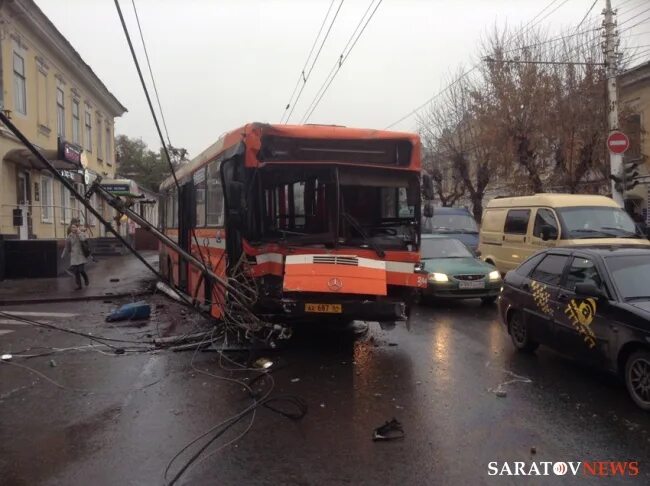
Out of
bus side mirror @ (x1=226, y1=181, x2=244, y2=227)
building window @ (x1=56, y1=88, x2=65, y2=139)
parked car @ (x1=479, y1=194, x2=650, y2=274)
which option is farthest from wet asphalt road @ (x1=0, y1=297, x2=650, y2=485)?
building window @ (x1=56, y1=88, x2=65, y2=139)

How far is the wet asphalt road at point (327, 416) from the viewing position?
405 centimetres

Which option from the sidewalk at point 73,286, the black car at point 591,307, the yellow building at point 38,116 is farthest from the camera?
the yellow building at point 38,116

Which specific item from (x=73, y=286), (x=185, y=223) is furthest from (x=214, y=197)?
(x=73, y=286)

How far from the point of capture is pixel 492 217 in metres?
14.2

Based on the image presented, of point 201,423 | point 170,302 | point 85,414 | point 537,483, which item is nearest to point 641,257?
point 537,483

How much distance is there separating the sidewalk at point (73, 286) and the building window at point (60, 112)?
723cm

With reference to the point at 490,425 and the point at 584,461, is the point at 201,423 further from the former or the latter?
the point at 584,461

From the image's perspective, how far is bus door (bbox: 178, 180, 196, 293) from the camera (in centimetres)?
1078

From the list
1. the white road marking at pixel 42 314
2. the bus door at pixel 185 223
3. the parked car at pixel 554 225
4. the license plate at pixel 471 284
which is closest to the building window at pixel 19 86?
the white road marking at pixel 42 314

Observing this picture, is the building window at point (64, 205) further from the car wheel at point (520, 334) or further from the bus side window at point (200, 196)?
the car wheel at point (520, 334)

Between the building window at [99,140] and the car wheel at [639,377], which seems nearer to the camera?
the car wheel at [639,377]

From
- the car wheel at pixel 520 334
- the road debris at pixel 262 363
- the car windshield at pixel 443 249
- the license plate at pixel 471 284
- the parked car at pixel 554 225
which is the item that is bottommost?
the road debris at pixel 262 363

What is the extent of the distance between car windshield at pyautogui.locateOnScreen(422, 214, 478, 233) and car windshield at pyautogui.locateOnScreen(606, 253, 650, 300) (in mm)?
12558

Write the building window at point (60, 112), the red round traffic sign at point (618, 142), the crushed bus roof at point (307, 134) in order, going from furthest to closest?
1. the building window at point (60, 112)
2. the red round traffic sign at point (618, 142)
3. the crushed bus roof at point (307, 134)
